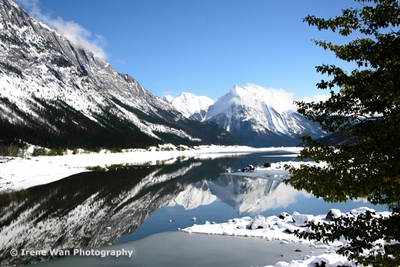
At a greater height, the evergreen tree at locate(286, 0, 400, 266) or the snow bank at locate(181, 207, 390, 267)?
the evergreen tree at locate(286, 0, 400, 266)

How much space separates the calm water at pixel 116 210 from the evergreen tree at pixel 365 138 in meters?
12.0

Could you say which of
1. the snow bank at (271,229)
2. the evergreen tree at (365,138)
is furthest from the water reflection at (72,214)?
the evergreen tree at (365,138)

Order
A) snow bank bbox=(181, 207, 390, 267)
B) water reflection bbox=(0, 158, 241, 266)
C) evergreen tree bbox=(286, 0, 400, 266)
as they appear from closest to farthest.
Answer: evergreen tree bbox=(286, 0, 400, 266)
snow bank bbox=(181, 207, 390, 267)
water reflection bbox=(0, 158, 241, 266)

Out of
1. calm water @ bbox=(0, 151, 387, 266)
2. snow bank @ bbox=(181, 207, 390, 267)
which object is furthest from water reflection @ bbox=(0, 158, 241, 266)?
snow bank @ bbox=(181, 207, 390, 267)

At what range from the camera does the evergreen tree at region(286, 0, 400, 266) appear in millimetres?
8586

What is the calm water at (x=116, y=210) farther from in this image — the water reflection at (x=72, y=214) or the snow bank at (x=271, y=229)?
the snow bank at (x=271, y=229)

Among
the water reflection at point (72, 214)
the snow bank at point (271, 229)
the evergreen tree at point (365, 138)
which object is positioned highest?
the evergreen tree at point (365, 138)

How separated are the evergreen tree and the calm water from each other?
12.0m

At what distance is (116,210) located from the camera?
3334cm

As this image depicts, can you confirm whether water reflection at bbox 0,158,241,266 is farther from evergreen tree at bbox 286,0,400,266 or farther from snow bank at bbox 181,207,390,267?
evergreen tree at bbox 286,0,400,266

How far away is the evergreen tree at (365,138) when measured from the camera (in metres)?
8.59

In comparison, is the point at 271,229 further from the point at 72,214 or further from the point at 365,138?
→ the point at 72,214

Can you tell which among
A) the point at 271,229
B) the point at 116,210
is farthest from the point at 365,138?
the point at 116,210

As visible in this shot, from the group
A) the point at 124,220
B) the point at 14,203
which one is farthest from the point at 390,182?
the point at 14,203
